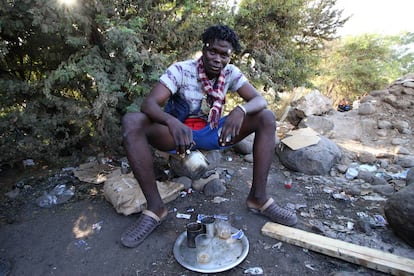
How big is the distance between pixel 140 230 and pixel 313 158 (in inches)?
88.9

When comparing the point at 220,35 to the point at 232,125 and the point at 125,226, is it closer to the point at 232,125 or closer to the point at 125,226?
the point at 232,125

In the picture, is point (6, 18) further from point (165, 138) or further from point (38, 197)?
point (165, 138)

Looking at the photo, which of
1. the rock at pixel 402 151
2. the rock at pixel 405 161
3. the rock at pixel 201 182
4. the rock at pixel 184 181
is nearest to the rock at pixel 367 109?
the rock at pixel 402 151

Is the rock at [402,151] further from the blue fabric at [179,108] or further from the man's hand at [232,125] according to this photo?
Result: the blue fabric at [179,108]

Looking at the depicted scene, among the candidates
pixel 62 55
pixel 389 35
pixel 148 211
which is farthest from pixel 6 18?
pixel 389 35

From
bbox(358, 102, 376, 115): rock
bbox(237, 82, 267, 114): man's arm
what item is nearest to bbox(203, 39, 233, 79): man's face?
bbox(237, 82, 267, 114): man's arm

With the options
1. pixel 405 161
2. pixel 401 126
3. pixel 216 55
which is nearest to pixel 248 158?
pixel 216 55

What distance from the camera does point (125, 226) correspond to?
2150mm

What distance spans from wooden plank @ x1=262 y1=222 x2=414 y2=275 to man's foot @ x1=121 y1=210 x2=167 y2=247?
2.81 ft

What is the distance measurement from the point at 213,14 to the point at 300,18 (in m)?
1.82

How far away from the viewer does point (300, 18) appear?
14.9 ft

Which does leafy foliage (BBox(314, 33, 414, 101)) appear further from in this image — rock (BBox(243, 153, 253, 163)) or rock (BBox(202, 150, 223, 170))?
rock (BBox(202, 150, 223, 170))

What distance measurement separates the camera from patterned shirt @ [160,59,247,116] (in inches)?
86.6

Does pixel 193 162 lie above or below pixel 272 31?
below
